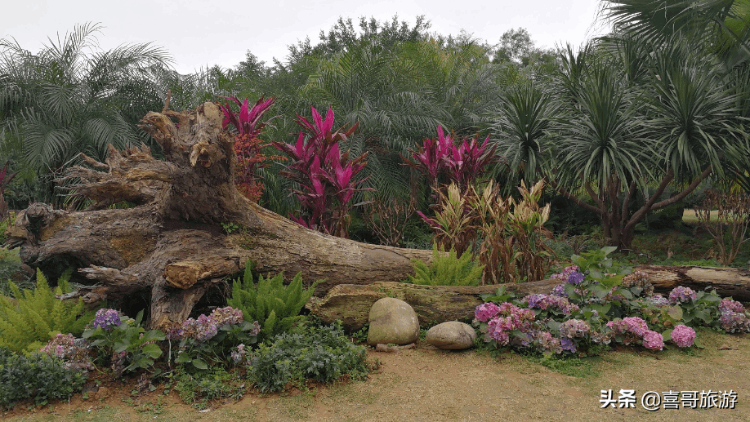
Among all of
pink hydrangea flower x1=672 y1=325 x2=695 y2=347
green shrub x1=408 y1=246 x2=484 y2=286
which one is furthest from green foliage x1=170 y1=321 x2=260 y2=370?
pink hydrangea flower x1=672 y1=325 x2=695 y2=347

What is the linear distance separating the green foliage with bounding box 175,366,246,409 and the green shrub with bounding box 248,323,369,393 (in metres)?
0.14

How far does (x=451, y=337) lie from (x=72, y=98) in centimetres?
868

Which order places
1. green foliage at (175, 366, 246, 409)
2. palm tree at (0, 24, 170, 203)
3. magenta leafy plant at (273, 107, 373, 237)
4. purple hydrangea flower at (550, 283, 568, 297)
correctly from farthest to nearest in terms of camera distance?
palm tree at (0, 24, 170, 203)
magenta leafy plant at (273, 107, 373, 237)
purple hydrangea flower at (550, 283, 568, 297)
green foliage at (175, 366, 246, 409)

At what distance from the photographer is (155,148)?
31.3 ft

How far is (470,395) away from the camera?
3020 millimetres

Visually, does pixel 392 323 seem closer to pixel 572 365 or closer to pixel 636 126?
pixel 572 365

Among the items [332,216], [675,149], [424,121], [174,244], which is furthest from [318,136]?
[675,149]

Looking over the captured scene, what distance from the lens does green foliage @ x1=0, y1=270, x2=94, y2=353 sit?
3.27 metres

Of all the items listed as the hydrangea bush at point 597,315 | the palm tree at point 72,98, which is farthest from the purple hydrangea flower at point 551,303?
the palm tree at point 72,98

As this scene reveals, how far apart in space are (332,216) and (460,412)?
3306 millimetres

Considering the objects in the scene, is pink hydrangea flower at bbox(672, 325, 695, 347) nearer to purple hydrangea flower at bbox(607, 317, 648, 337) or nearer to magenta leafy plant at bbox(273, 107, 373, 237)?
purple hydrangea flower at bbox(607, 317, 648, 337)

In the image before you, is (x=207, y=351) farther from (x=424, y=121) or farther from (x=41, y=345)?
(x=424, y=121)

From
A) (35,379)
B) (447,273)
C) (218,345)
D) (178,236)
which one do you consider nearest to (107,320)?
(35,379)

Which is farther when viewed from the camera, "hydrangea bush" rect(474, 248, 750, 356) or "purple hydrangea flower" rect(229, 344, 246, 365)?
"hydrangea bush" rect(474, 248, 750, 356)
